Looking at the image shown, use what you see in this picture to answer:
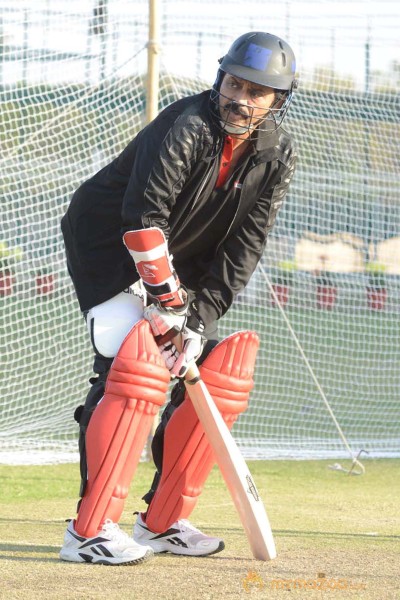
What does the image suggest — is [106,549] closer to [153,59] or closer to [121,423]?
[121,423]

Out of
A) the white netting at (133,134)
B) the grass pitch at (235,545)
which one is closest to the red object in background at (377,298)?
the white netting at (133,134)

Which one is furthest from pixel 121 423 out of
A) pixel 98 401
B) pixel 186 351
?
pixel 186 351

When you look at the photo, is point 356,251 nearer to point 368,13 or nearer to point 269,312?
point 269,312

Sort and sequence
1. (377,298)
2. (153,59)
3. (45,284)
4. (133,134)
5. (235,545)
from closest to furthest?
(235,545) → (153,59) → (133,134) → (45,284) → (377,298)

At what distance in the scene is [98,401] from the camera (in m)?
3.19

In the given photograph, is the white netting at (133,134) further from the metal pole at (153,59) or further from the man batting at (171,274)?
the man batting at (171,274)

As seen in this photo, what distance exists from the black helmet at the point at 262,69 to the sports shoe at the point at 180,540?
125 cm

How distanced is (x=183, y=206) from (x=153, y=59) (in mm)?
2559

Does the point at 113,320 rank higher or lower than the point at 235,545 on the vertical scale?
higher

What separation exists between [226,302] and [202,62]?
336cm

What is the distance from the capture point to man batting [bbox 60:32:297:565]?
10.1 feet

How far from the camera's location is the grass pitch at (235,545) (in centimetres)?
279

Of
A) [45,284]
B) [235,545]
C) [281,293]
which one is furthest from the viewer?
[281,293]

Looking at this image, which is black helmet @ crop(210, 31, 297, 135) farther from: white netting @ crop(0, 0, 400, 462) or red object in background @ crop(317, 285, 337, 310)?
red object in background @ crop(317, 285, 337, 310)
